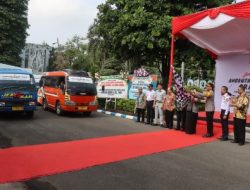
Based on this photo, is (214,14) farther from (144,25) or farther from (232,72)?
(144,25)

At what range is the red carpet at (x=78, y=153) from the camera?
7.30 metres

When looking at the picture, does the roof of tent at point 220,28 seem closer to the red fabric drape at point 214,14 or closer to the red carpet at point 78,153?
the red fabric drape at point 214,14

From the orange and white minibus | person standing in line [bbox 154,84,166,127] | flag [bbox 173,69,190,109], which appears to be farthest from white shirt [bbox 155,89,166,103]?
the orange and white minibus

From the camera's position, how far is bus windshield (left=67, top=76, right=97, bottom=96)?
16.6 m

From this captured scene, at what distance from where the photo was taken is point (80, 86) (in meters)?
16.9

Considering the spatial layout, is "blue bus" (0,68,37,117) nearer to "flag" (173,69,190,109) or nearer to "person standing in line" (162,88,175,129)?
"person standing in line" (162,88,175,129)

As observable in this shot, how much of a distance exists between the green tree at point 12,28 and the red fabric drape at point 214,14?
95.6 ft

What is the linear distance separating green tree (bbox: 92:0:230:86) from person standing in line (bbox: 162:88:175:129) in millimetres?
4958

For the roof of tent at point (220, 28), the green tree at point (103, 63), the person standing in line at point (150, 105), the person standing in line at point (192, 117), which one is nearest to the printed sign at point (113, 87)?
the person standing in line at point (150, 105)

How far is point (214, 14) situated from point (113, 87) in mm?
8913

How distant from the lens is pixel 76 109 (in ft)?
54.6

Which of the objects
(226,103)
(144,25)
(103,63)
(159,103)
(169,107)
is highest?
(144,25)

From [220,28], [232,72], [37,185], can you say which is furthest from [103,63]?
[37,185]

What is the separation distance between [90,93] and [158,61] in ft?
22.4
